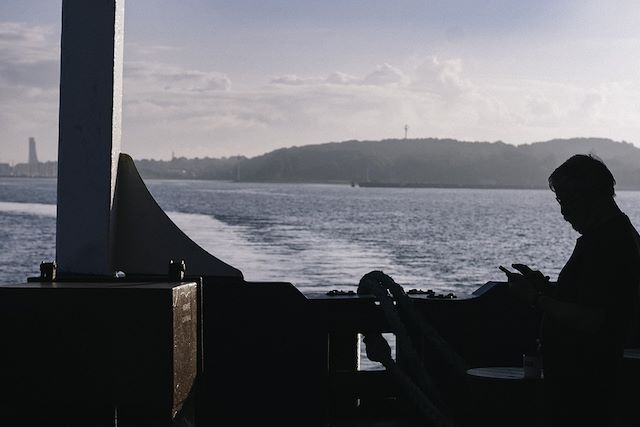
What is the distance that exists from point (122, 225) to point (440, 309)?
90.8 inches

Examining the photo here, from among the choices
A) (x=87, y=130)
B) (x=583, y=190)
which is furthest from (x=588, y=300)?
(x=87, y=130)

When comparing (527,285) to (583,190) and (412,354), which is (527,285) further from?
(412,354)

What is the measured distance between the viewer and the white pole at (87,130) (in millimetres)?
6621

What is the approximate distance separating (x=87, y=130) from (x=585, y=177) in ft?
12.6

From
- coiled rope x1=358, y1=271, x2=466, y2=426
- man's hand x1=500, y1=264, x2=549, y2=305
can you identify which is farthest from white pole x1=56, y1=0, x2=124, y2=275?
man's hand x1=500, y1=264, x2=549, y2=305

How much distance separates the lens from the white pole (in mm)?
6621

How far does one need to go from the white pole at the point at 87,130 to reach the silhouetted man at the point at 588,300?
3583 millimetres

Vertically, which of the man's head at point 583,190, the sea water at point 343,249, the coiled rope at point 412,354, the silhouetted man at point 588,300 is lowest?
the sea water at point 343,249

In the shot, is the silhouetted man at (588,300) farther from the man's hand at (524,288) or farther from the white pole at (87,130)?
the white pole at (87,130)

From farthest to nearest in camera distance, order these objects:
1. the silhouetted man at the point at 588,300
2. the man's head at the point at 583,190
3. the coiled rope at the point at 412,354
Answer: the coiled rope at the point at 412,354, the man's head at the point at 583,190, the silhouetted man at the point at 588,300

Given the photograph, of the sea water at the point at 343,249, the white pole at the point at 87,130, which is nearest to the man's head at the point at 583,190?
the white pole at the point at 87,130

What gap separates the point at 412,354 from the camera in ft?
21.9

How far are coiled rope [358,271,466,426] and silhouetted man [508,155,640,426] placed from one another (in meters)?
2.60

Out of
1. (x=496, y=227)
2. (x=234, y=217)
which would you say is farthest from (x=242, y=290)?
(x=496, y=227)
